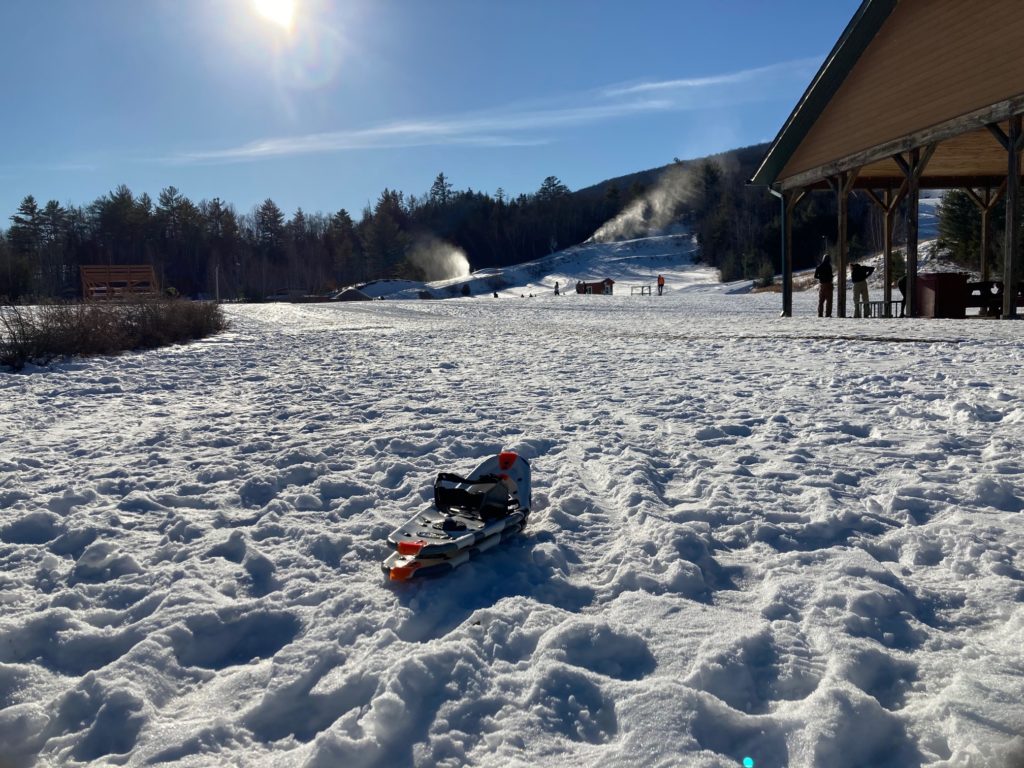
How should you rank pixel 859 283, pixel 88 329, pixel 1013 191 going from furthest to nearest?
pixel 859 283
pixel 1013 191
pixel 88 329

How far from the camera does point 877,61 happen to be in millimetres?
14672

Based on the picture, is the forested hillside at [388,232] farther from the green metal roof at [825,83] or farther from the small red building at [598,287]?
the green metal roof at [825,83]

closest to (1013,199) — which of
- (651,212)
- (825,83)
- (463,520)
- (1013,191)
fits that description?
(1013,191)

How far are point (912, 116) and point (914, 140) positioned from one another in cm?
46

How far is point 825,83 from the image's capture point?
51.8 feet

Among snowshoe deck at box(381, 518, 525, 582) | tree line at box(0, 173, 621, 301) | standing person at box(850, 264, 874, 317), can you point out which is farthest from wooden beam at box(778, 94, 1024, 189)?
tree line at box(0, 173, 621, 301)

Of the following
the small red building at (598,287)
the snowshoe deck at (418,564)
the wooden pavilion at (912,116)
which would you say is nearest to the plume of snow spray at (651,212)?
the small red building at (598,287)

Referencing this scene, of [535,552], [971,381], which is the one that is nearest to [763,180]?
[971,381]

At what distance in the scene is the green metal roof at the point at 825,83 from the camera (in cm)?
1441

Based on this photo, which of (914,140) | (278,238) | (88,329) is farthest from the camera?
(278,238)

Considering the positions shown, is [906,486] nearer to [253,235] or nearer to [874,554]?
[874,554]

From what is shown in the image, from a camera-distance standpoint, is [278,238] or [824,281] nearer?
[824,281]

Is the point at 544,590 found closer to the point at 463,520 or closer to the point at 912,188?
the point at 463,520

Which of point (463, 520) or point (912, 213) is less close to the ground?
point (912, 213)
